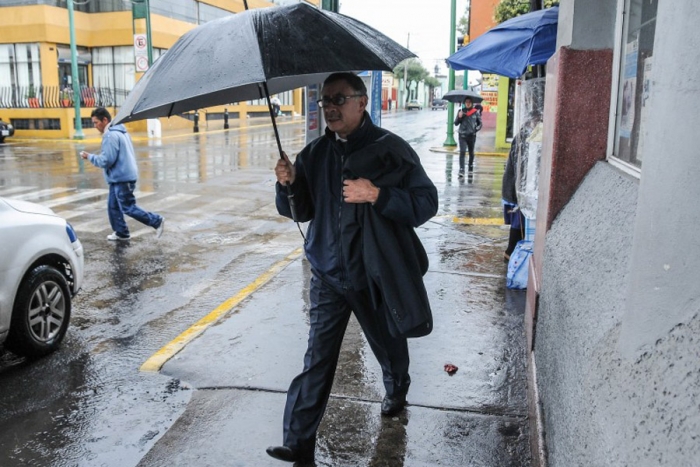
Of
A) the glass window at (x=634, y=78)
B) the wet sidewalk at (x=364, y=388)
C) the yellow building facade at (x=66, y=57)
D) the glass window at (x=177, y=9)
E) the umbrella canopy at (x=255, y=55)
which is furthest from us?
the glass window at (x=177, y=9)

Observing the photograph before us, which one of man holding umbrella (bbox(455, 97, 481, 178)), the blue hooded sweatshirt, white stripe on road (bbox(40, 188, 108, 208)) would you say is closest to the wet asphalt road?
the blue hooded sweatshirt

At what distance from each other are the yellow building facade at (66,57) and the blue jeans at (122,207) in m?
21.3

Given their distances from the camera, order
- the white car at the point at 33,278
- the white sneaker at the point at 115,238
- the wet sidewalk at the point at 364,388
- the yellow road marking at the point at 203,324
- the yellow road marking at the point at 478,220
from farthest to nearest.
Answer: the yellow road marking at the point at 478,220
the white sneaker at the point at 115,238
the yellow road marking at the point at 203,324
the white car at the point at 33,278
the wet sidewalk at the point at 364,388

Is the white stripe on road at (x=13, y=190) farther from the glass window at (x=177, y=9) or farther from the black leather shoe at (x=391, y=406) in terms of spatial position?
the glass window at (x=177, y=9)

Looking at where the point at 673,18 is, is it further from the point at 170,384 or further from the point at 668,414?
the point at 170,384

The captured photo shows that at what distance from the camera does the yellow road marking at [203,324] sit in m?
4.97

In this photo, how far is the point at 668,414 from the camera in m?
1.57

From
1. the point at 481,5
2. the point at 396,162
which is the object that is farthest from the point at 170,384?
the point at 481,5

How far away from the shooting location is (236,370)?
4.71 metres

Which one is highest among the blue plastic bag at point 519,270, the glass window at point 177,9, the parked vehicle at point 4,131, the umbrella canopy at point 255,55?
the glass window at point 177,9

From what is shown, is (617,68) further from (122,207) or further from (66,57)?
(66,57)

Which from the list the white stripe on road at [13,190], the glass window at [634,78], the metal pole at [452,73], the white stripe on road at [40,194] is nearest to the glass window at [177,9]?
the metal pole at [452,73]

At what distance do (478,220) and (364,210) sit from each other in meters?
7.35

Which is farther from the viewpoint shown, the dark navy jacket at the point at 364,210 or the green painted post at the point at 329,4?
the green painted post at the point at 329,4
